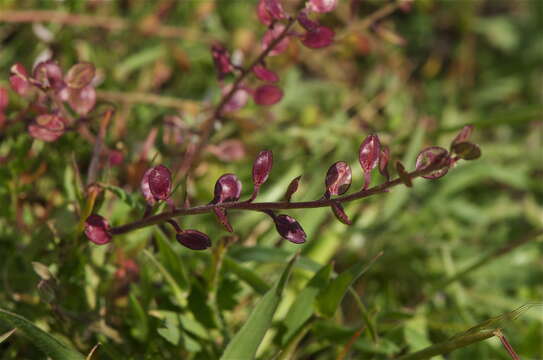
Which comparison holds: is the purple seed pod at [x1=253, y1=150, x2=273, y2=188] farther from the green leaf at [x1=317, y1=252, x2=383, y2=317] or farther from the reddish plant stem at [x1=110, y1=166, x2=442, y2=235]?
the green leaf at [x1=317, y1=252, x2=383, y2=317]

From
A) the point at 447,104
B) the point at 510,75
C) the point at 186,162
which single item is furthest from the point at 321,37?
the point at 510,75

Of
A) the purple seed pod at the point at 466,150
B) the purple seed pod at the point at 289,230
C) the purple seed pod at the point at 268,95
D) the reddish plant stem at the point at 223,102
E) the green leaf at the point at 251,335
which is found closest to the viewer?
the purple seed pod at the point at 466,150

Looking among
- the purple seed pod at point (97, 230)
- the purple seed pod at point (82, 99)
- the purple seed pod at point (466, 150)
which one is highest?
the purple seed pod at point (82, 99)

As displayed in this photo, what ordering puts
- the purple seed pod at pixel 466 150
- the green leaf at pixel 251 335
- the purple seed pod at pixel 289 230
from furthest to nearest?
1. the green leaf at pixel 251 335
2. the purple seed pod at pixel 289 230
3. the purple seed pod at pixel 466 150

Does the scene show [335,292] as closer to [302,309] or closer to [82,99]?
[302,309]

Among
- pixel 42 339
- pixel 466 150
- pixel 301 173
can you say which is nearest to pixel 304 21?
pixel 466 150

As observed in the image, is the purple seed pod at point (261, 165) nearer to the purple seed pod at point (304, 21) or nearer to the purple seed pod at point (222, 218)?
the purple seed pod at point (222, 218)

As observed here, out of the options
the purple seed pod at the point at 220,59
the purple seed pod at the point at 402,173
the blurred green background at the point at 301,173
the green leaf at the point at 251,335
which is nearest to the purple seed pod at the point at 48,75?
the blurred green background at the point at 301,173

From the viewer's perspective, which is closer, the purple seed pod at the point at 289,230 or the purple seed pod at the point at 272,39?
the purple seed pod at the point at 289,230
